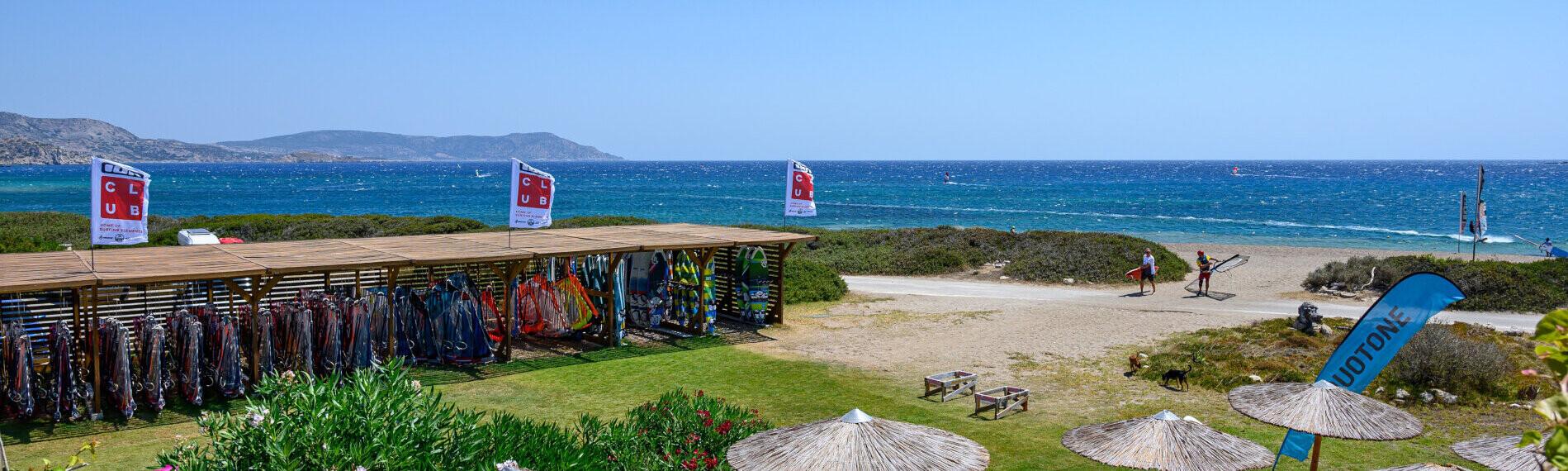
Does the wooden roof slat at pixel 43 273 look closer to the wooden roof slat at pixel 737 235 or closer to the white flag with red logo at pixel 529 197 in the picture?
the white flag with red logo at pixel 529 197

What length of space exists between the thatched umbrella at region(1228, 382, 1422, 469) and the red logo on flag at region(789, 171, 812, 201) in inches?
420

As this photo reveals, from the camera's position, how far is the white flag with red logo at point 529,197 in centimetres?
1534

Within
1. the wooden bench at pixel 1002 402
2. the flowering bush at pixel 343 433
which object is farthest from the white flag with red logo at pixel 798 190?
the flowering bush at pixel 343 433

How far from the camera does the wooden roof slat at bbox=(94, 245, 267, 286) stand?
11.9 meters

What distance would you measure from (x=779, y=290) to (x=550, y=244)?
14.9ft

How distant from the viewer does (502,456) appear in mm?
6469

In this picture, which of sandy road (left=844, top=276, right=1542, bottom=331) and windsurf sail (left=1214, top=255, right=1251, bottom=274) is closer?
sandy road (left=844, top=276, right=1542, bottom=331)

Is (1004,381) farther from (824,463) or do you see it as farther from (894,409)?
(824,463)

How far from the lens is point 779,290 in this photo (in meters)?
19.0

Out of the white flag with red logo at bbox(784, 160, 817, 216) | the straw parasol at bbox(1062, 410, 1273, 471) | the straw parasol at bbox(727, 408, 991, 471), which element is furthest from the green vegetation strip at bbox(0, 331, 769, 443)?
the straw parasol at bbox(1062, 410, 1273, 471)

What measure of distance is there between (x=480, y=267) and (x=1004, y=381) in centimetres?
906

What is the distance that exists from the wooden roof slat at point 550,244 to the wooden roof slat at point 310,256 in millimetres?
2046

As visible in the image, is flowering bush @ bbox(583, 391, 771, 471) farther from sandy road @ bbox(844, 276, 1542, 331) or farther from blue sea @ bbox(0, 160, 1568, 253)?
blue sea @ bbox(0, 160, 1568, 253)

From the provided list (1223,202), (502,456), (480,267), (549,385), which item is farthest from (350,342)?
(1223,202)
